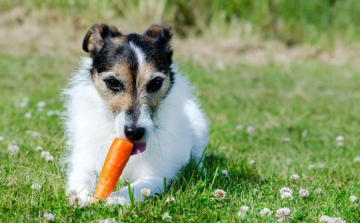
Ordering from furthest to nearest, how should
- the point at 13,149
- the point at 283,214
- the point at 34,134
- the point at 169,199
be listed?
the point at 34,134, the point at 13,149, the point at 169,199, the point at 283,214

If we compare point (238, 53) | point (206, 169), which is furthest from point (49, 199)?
point (238, 53)

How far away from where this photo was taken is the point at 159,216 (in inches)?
125

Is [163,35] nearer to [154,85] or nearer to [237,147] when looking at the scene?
[154,85]

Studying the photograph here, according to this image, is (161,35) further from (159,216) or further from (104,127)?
(159,216)

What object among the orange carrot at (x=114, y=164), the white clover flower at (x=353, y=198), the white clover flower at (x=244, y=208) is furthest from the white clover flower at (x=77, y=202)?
the white clover flower at (x=353, y=198)

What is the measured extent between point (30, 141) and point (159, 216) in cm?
238

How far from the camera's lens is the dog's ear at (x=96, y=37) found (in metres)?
4.09

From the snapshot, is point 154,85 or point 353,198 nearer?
point 353,198

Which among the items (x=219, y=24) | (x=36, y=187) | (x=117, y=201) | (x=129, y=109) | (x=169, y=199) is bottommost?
(x=169, y=199)

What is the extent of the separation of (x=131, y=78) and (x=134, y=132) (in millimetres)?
486

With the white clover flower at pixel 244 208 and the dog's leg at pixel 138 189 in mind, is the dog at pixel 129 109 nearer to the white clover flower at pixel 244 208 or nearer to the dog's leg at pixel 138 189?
the dog's leg at pixel 138 189

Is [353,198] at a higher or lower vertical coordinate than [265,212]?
lower

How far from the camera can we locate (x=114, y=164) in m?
3.64

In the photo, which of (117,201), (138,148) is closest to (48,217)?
(117,201)
